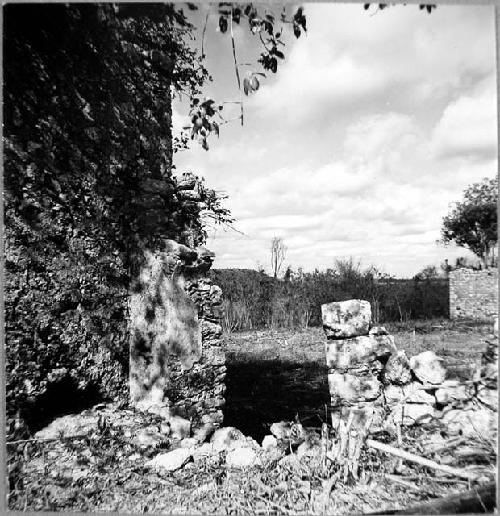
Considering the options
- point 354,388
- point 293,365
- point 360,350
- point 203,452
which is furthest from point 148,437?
point 293,365

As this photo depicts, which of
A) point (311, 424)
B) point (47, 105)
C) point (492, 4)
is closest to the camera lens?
point (492, 4)

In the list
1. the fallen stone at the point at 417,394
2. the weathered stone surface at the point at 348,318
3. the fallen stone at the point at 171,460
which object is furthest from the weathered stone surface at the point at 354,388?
the fallen stone at the point at 171,460

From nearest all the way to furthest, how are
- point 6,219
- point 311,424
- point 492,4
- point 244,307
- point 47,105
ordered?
point 492,4, point 6,219, point 47,105, point 311,424, point 244,307

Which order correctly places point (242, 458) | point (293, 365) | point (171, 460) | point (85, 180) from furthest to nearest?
1. point (293, 365)
2. point (85, 180)
3. point (242, 458)
4. point (171, 460)

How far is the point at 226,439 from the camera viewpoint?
13.8ft

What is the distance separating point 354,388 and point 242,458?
142 centimetres

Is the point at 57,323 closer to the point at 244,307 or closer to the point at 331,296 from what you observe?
the point at 244,307

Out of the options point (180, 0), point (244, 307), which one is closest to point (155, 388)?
point (180, 0)

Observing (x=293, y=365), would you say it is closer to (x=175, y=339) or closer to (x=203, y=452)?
(x=175, y=339)

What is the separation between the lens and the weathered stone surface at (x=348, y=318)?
4488 millimetres

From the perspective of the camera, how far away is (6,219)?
10.7ft

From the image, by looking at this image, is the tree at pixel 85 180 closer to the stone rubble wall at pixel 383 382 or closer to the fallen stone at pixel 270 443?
the fallen stone at pixel 270 443

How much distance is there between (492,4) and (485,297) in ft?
47.2

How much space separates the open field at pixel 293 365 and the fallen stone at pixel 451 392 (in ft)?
0.28
